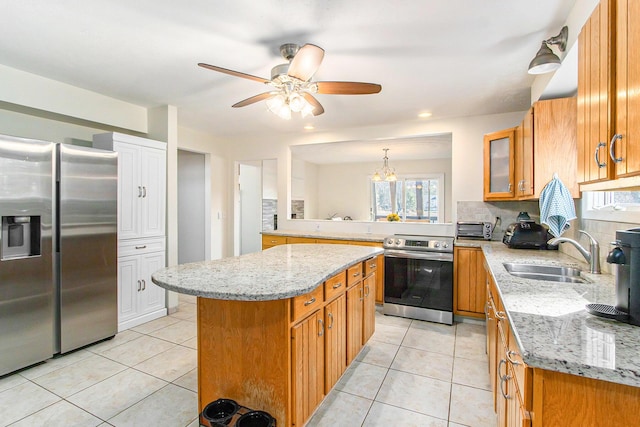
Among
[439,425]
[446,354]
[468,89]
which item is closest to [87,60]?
[468,89]

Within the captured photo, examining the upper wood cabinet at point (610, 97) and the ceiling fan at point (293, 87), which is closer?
the upper wood cabinet at point (610, 97)

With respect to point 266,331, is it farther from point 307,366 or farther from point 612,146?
point 612,146

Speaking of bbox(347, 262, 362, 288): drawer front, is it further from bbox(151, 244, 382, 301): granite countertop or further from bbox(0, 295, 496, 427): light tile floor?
A: bbox(0, 295, 496, 427): light tile floor

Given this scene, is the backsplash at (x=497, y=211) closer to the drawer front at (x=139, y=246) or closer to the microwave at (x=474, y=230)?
the microwave at (x=474, y=230)

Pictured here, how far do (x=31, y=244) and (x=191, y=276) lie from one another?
178 centimetres

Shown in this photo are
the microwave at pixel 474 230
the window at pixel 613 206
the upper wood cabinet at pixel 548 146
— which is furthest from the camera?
the microwave at pixel 474 230

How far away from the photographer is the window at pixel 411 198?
7.62m

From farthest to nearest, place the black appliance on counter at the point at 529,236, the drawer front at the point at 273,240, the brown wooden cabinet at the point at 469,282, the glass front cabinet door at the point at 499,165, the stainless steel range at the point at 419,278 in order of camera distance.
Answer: the drawer front at the point at 273,240
the stainless steel range at the point at 419,278
the brown wooden cabinet at the point at 469,282
the glass front cabinet door at the point at 499,165
the black appliance on counter at the point at 529,236

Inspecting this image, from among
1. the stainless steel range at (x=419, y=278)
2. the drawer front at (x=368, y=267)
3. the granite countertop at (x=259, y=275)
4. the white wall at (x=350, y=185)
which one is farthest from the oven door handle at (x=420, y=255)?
the white wall at (x=350, y=185)

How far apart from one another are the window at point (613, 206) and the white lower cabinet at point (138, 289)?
3.94 metres

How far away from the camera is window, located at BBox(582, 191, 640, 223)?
1675 mm

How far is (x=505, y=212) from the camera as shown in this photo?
3695 millimetres

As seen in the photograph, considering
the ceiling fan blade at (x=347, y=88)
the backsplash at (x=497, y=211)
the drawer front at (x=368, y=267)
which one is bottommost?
the drawer front at (x=368, y=267)

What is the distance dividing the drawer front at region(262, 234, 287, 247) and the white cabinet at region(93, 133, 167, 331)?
4.72 ft
